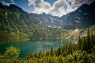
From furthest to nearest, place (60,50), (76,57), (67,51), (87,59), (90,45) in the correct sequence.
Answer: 1. (60,50)
2. (67,51)
3. (90,45)
4. (76,57)
5. (87,59)

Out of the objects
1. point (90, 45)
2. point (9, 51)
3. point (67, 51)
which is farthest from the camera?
point (67, 51)

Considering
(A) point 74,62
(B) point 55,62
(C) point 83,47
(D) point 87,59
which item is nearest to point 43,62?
(B) point 55,62

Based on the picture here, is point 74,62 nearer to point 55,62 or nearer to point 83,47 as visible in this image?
point 55,62

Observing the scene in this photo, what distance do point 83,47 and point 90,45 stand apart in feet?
16.0

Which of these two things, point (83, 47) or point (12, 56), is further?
point (83, 47)

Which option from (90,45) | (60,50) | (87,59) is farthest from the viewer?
(60,50)

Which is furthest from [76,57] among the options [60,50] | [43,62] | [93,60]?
[60,50]

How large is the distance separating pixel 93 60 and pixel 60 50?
46029mm

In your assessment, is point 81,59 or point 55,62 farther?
point 55,62

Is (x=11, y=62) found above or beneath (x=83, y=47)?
beneath

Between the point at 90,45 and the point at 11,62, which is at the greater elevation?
the point at 90,45

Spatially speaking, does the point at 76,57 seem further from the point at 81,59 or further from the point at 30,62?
the point at 30,62

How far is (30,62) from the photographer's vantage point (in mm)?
72438

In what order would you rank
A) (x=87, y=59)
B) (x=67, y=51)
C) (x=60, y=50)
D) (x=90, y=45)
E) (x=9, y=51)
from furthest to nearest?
(x=60, y=50) → (x=67, y=51) → (x=90, y=45) → (x=9, y=51) → (x=87, y=59)
